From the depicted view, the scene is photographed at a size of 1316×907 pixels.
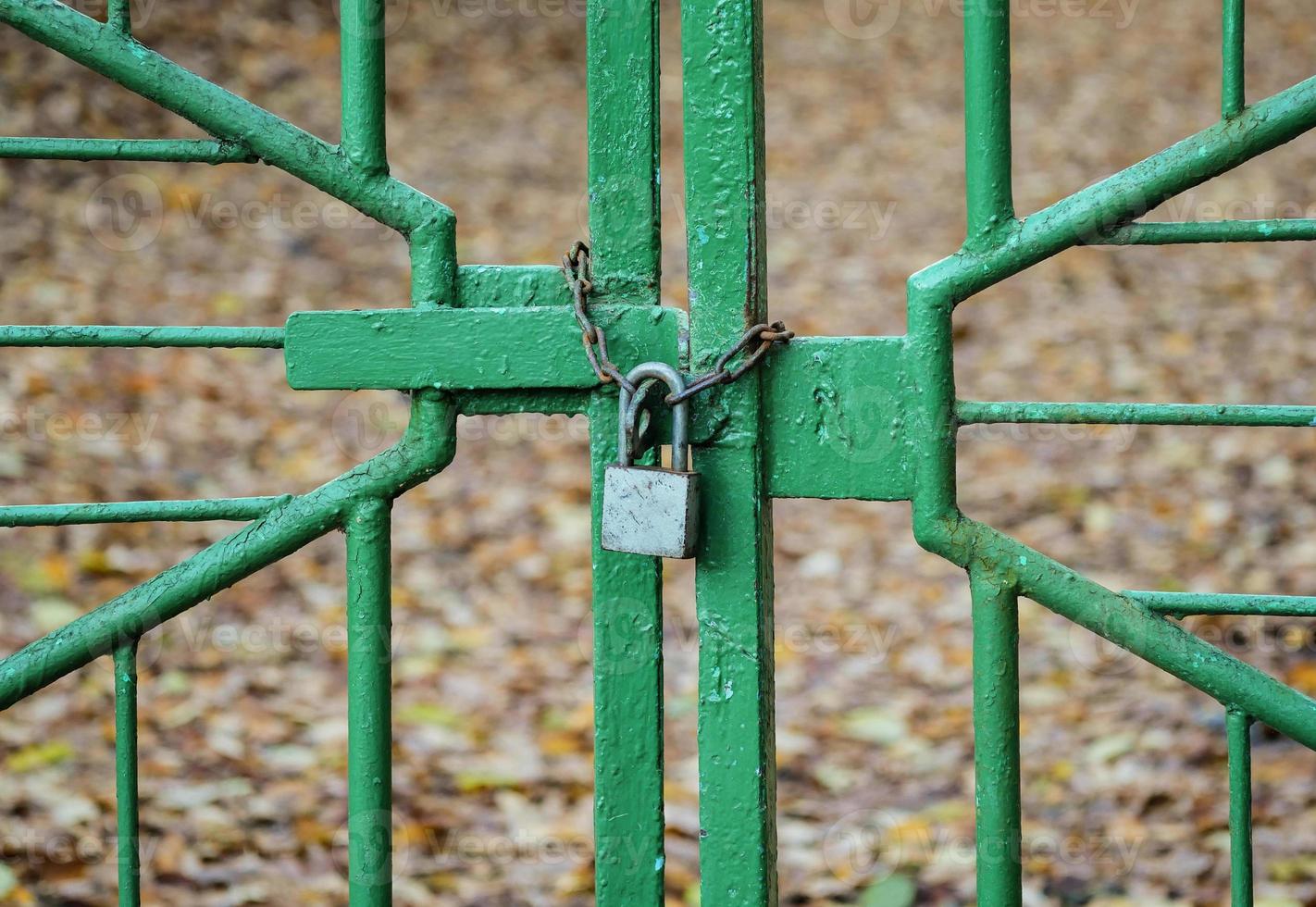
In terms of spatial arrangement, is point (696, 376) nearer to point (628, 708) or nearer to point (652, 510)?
point (652, 510)

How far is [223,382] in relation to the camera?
4453mm

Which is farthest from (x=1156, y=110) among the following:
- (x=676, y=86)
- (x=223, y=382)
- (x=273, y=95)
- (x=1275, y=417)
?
(x=1275, y=417)

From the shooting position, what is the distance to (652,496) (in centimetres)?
100

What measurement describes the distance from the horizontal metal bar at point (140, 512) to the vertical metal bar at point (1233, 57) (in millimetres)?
791

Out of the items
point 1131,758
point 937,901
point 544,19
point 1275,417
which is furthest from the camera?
point 544,19

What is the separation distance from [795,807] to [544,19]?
22.0ft

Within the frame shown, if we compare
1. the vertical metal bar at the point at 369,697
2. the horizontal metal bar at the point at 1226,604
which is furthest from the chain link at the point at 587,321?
the horizontal metal bar at the point at 1226,604

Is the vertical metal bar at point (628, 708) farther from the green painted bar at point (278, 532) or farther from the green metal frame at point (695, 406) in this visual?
the green painted bar at point (278, 532)

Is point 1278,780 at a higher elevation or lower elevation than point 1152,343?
lower

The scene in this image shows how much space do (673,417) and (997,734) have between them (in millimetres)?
359

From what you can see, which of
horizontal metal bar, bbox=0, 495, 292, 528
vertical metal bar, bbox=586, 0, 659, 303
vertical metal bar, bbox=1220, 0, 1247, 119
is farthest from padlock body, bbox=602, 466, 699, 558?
vertical metal bar, bbox=1220, 0, 1247, 119

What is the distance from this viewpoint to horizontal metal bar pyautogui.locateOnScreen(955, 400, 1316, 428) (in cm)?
98

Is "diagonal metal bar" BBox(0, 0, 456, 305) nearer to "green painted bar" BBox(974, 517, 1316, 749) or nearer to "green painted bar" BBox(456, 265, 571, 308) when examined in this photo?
"green painted bar" BBox(456, 265, 571, 308)

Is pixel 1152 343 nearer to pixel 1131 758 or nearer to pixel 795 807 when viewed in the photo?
pixel 1131 758
